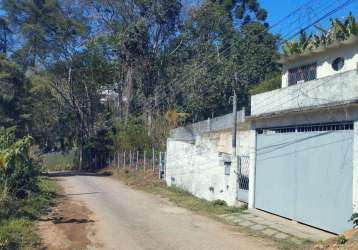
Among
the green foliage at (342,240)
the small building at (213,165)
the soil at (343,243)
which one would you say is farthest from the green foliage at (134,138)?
the green foliage at (342,240)

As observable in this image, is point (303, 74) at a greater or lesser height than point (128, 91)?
lesser

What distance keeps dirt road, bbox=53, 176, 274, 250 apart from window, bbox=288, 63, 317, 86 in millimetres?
7713

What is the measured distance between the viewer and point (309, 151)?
41.5 feet

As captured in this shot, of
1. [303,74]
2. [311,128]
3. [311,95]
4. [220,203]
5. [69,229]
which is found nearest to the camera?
[69,229]

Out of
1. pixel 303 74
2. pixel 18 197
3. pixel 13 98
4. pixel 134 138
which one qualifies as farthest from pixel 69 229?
pixel 134 138

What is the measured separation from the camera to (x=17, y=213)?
12820 mm

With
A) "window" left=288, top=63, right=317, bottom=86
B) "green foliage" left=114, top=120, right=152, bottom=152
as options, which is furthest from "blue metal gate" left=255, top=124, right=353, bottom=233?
"green foliage" left=114, top=120, right=152, bottom=152

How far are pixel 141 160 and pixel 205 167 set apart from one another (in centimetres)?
1356

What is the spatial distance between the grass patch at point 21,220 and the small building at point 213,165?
597cm

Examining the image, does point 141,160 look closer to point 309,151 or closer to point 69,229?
point 309,151

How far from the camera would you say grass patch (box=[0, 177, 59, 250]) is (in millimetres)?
9430

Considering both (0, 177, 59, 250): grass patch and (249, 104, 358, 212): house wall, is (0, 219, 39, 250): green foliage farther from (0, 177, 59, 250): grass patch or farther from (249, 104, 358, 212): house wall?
(249, 104, 358, 212): house wall

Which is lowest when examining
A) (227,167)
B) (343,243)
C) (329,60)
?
→ (343,243)

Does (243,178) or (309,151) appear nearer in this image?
(309,151)
